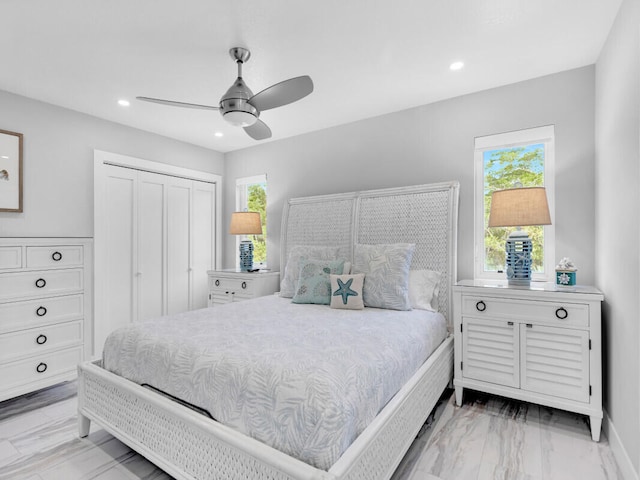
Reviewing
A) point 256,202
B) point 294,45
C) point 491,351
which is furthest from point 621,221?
point 256,202

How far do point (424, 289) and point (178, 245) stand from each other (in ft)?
9.73

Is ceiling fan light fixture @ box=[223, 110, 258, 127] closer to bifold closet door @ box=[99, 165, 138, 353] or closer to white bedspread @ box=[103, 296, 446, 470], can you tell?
white bedspread @ box=[103, 296, 446, 470]

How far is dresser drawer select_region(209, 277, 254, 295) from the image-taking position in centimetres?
371

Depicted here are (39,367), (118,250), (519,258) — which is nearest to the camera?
(519,258)

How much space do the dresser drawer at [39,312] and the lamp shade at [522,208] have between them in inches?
139

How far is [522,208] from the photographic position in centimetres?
232

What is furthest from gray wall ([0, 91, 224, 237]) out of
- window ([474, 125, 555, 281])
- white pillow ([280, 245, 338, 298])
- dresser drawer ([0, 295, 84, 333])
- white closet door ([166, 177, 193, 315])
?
window ([474, 125, 555, 281])

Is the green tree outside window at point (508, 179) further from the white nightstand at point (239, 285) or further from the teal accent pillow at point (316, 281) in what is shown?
the white nightstand at point (239, 285)

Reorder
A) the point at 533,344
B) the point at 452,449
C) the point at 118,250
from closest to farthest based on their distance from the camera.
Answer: the point at 452,449, the point at 533,344, the point at 118,250

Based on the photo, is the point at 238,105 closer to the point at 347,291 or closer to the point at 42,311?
the point at 347,291

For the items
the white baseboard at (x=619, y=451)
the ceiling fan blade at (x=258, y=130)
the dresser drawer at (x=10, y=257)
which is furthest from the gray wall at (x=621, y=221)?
the dresser drawer at (x=10, y=257)

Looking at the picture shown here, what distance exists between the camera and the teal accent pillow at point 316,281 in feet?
8.90

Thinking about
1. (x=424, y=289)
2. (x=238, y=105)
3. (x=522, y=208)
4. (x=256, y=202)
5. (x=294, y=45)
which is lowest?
(x=424, y=289)

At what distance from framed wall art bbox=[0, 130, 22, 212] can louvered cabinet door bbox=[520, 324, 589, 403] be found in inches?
158
